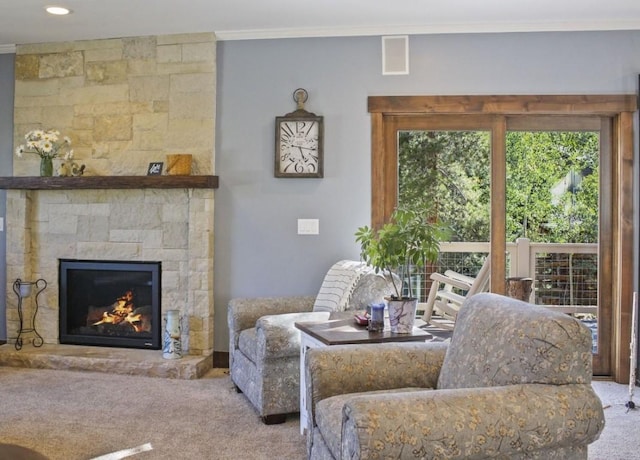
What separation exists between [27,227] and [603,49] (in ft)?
15.0

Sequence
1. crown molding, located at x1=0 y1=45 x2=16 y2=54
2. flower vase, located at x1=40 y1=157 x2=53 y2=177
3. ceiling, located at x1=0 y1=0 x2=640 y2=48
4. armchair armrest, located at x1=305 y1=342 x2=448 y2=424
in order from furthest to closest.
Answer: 1. crown molding, located at x1=0 y1=45 x2=16 y2=54
2. flower vase, located at x1=40 y1=157 x2=53 y2=177
3. ceiling, located at x1=0 y1=0 x2=640 y2=48
4. armchair armrest, located at x1=305 y1=342 x2=448 y2=424

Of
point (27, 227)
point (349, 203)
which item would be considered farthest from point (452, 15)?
point (27, 227)

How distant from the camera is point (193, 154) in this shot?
444cm

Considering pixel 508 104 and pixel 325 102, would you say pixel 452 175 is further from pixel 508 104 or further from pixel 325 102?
pixel 325 102

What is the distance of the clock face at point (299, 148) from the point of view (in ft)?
14.2

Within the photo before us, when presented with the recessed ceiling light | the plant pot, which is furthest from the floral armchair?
the recessed ceiling light

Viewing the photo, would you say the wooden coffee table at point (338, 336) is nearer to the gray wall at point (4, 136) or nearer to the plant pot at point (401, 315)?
the plant pot at point (401, 315)

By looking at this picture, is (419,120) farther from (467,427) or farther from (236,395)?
(467,427)

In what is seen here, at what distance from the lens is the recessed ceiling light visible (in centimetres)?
382

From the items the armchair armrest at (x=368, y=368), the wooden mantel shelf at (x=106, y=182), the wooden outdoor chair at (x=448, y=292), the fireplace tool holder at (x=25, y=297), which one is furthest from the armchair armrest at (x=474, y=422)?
the fireplace tool holder at (x=25, y=297)

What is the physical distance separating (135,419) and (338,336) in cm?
137

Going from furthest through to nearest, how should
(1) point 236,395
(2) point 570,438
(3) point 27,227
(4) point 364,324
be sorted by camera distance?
(3) point 27,227, (1) point 236,395, (4) point 364,324, (2) point 570,438

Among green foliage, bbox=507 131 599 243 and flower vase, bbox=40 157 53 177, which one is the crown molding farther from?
green foliage, bbox=507 131 599 243

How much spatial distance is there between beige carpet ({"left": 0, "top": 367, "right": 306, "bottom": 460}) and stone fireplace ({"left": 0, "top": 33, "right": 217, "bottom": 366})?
627 millimetres
